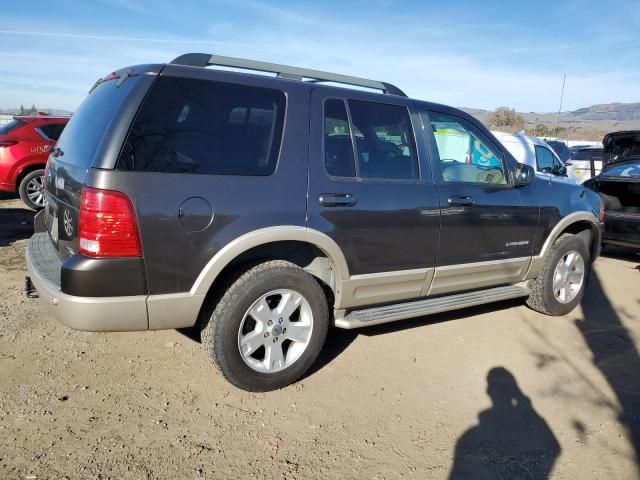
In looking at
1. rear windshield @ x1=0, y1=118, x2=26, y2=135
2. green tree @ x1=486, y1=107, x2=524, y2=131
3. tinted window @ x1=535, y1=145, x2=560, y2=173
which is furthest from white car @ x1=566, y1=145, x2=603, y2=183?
green tree @ x1=486, y1=107, x2=524, y2=131

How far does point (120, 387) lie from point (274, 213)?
1491 millimetres

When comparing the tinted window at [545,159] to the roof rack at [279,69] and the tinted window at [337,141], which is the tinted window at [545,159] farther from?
the tinted window at [337,141]

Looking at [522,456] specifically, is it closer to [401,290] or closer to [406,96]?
[401,290]

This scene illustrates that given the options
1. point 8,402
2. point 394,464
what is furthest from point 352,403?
point 8,402

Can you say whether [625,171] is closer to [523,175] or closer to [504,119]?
[523,175]

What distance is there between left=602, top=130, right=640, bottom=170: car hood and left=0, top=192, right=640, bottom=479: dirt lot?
4.10 m

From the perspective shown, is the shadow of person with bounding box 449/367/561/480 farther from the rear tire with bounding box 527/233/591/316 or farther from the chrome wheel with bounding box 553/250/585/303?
the chrome wheel with bounding box 553/250/585/303

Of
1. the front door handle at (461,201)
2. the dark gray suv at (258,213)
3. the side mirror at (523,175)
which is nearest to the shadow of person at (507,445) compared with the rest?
the dark gray suv at (258,213)

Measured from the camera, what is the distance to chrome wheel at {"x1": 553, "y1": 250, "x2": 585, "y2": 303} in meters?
4.78

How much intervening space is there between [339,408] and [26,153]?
301 inches

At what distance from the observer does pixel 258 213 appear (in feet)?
9.67

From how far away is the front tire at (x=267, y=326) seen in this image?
2977mm

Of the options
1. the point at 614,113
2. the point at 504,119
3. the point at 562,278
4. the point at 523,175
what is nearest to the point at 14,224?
the point at 523,175

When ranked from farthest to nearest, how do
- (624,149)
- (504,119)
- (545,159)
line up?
1. (504,119)
2. (545,159)
3. (624,149)
